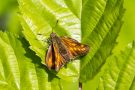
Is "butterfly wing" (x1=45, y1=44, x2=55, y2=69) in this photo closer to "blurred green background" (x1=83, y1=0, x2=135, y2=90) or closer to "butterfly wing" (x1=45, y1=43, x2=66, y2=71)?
"butterfly wing" (x1=45, y1=43, x2=66, y2=71)

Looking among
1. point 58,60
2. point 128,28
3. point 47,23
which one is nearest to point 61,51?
point 58,60

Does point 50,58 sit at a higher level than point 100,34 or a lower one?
lower

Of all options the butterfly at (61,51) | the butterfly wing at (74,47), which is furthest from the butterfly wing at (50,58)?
the butterfly wing at (74,47)

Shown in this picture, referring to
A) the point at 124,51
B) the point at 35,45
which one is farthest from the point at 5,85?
the point at 124,51

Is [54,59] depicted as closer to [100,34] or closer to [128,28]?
[100,34]

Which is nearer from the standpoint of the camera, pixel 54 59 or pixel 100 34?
pixel 100 34

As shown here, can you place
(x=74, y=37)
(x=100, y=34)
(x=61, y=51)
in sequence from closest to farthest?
1. (x=100, y=34)
2. (x=74, y=37)
3. (x=61, y=51)

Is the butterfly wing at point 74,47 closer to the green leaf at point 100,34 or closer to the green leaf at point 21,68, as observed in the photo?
the green leaf at point 100,34

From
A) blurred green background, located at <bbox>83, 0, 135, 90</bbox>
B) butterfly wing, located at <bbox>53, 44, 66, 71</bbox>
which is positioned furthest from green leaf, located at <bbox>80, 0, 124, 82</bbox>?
blurred green background, located at <bbox>83, 0, 135, 90</bbox>
